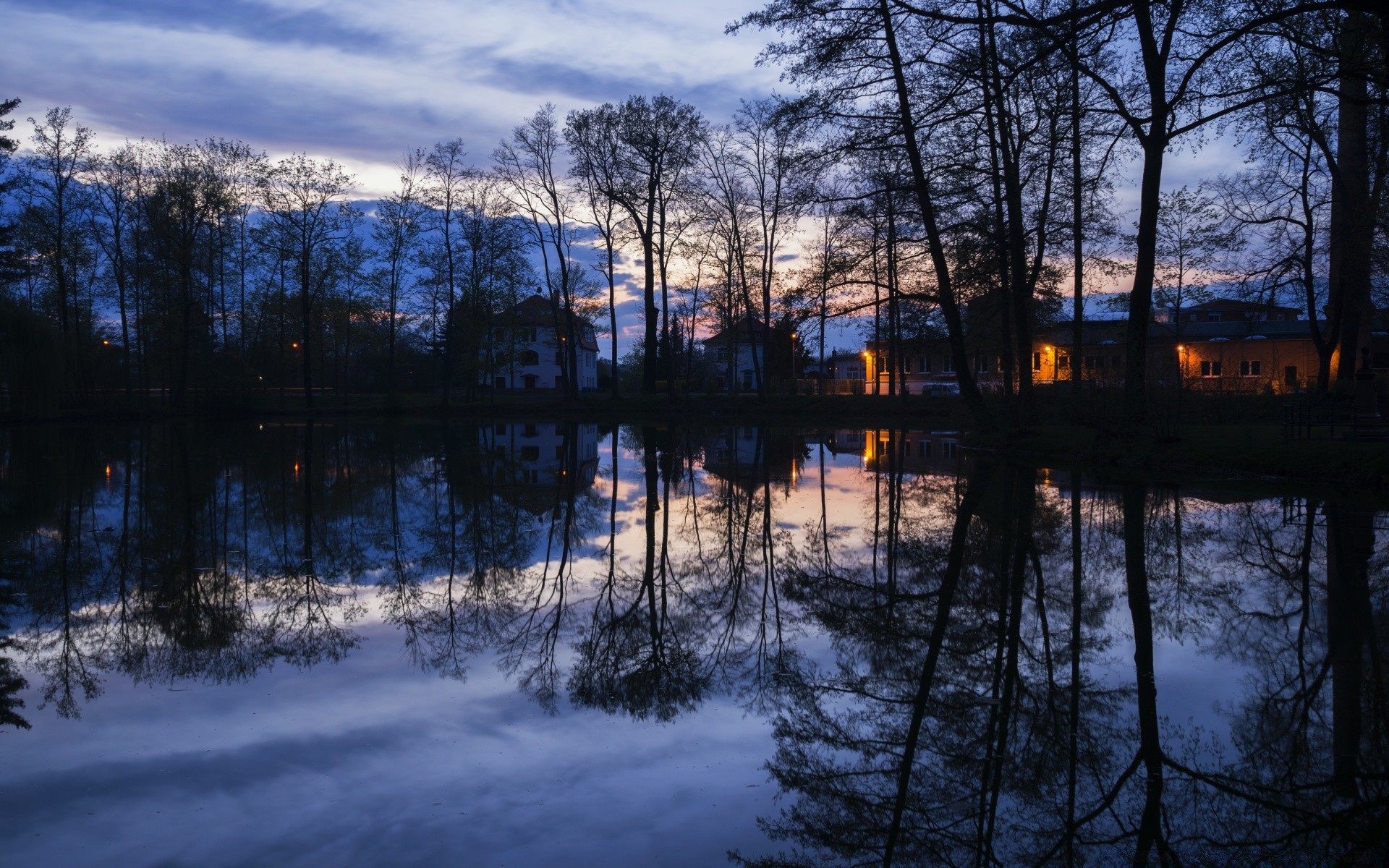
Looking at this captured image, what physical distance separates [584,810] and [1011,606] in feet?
13.4

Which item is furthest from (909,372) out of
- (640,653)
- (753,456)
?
(640,653)

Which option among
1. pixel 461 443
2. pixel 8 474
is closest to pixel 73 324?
pixel 461 443

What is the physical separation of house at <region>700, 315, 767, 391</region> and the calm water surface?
41.8 meters

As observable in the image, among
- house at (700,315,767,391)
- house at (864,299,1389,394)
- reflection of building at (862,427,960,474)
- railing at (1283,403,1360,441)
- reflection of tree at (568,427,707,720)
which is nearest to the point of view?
reflection of tree at (568,427,707,720)

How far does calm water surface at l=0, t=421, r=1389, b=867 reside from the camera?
342 cm

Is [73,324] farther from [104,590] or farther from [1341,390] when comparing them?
[1341,390]

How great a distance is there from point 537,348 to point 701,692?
90973 millimetres

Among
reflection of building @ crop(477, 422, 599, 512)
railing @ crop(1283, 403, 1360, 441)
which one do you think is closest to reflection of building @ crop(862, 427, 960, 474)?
railing @ crop(1283, 403, 1360, 441)

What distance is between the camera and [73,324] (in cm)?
5081

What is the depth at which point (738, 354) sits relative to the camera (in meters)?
92.6

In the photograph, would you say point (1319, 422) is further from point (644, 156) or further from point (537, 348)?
point (537, 348)

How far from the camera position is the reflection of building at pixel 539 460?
1513cm

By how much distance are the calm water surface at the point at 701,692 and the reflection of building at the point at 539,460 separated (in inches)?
163

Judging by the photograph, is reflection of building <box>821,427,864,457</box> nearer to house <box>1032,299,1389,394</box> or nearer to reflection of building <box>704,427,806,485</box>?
reflection of building <box>704,427,806,485</box>
